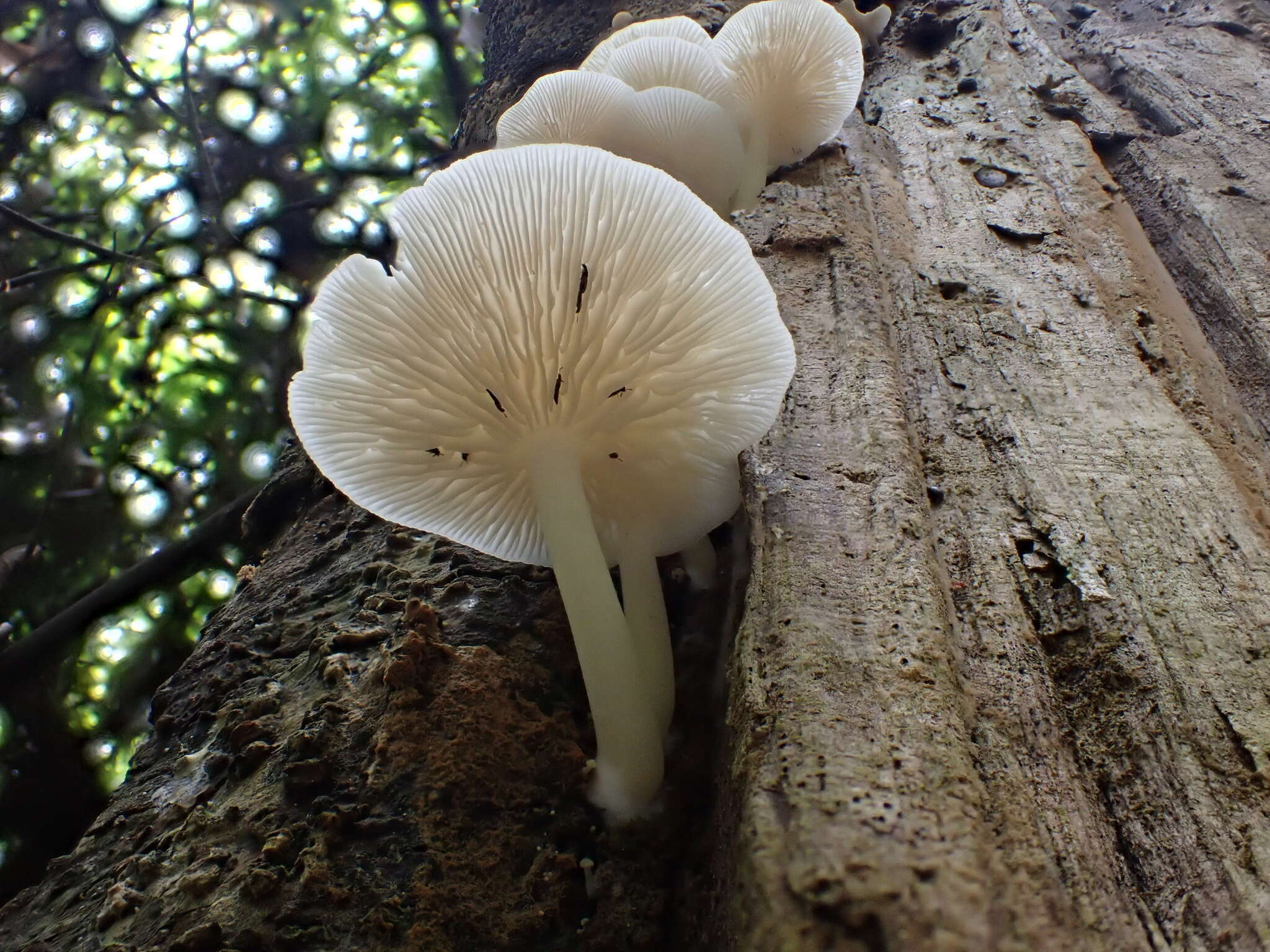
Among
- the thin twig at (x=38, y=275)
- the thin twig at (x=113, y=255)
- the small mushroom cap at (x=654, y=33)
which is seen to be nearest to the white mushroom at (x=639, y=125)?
the small mushroom cap at (x=654, y=33)

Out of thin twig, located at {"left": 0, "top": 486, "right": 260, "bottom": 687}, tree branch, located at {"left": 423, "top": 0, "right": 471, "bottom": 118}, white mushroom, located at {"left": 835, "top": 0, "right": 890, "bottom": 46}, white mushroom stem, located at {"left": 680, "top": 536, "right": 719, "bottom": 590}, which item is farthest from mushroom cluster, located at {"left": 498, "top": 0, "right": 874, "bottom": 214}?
tree branch, located at {"left": 423, "top": 0, "right": 471, "bottom": 118}

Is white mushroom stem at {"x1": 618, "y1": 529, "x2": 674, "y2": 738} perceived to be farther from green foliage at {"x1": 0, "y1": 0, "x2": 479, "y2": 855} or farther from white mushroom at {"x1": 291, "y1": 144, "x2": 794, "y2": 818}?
green foliage at {"x1": 0, "y1": 0, "x2": 479, "y2": 855}

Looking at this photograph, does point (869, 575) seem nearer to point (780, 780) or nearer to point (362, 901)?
point (780, 780)

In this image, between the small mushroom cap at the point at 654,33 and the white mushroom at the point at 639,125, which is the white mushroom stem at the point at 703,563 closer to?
the white mushroom at the point at 639,125

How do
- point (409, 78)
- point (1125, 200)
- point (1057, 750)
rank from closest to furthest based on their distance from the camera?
point (1057, 750) < point (1125, 200) < point (409, 78)

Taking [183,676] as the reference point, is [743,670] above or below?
above

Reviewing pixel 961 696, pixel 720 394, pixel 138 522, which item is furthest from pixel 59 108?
pixel 961 696
